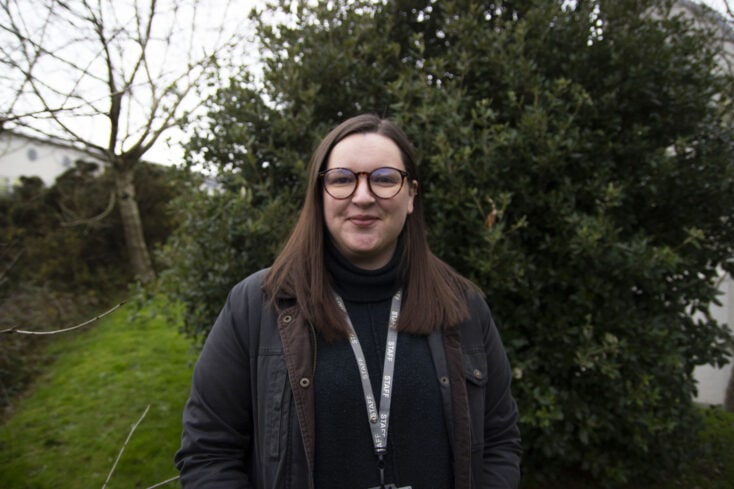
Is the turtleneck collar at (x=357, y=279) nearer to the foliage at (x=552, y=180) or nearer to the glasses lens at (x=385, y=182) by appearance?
the glasses lens at (x=385, y=182)

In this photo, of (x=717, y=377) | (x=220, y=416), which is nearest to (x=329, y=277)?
(x=220, y=416)

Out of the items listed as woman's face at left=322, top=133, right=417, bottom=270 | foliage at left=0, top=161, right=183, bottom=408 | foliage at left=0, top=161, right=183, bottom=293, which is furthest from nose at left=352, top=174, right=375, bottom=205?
foliage at left=0, top=161, right=183, bottom=293

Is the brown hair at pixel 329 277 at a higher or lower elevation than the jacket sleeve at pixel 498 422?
higher

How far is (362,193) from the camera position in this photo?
1.77 m

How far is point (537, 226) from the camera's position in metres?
3.42

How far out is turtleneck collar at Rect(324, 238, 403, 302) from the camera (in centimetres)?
187

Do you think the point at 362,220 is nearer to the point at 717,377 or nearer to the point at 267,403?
the point at 267,403

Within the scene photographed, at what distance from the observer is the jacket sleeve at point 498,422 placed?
1.91 m

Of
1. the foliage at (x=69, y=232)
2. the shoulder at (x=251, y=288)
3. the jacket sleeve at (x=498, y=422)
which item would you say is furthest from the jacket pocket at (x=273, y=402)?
the foliage at (x=69, y=232)

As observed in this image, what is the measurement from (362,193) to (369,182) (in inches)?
2.3

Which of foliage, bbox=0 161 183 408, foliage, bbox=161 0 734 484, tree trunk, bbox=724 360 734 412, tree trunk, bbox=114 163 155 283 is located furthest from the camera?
tree trunk, bbox=114 163 155 283

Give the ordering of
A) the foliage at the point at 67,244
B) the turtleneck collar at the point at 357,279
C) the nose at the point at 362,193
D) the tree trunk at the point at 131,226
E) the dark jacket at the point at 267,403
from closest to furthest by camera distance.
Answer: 1. the dark jacket at the point at 267,403
2. the nose at the point at 362,193
3. the turtleneck collar at the point at 357,279
4. the foliage at the point at 67,244
5. the tree trunk at the point at 131,226

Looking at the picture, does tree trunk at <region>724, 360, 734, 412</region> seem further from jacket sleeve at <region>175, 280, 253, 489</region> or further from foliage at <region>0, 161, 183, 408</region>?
foliage at <region>0, 161, 183, 408</region>

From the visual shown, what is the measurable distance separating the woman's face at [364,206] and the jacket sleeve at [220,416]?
0.46 meters
